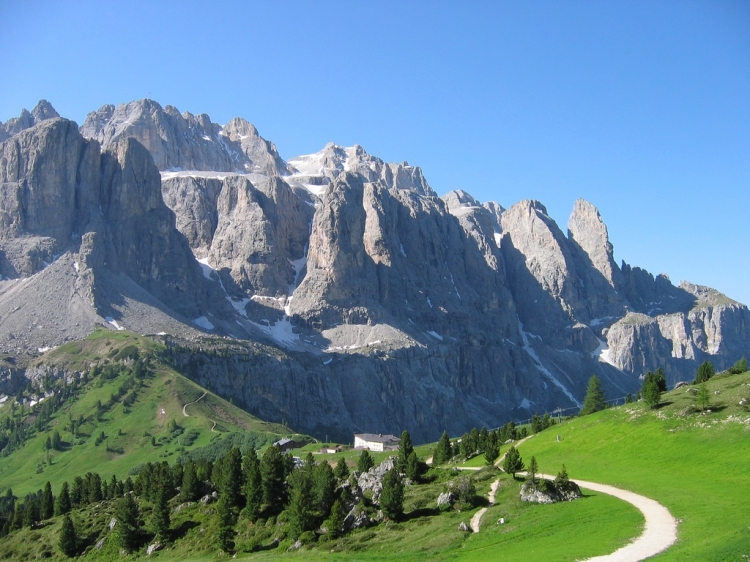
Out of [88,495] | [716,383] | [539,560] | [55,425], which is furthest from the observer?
[55,425]

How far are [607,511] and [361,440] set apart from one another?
394 ft

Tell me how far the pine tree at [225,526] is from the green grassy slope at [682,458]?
31.3 metres

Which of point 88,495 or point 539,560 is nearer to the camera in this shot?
point 539,560

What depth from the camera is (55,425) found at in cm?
19538

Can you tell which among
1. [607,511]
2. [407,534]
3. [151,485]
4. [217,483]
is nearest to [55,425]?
[151,485]

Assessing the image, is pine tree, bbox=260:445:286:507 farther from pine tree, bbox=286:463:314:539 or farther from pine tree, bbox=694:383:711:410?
pine tree, bbox=694:383:711:410

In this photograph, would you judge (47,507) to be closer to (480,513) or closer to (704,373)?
(480,513)

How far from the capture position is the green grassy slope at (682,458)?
4459cm

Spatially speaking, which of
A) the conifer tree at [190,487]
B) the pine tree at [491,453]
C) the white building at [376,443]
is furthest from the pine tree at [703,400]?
the white building at [376,443]

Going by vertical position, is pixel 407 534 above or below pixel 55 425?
below

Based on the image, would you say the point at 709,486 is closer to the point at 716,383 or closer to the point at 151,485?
the point at 716,383

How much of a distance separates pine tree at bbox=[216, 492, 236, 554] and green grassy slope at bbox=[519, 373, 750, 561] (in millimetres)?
31345

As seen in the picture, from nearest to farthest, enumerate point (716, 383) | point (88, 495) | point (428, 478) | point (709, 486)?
point (709, 486) < point (428, 478) < point (716, 383) < point (88, 495)

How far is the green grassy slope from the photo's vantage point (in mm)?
44591
